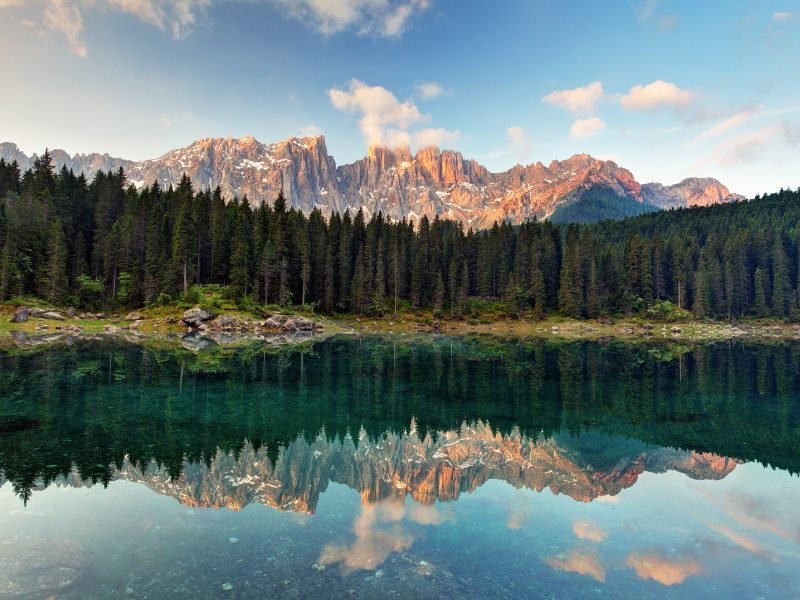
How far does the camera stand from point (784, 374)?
144 feet

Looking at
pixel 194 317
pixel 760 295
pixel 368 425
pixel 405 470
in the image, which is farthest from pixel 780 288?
pixel 194 317

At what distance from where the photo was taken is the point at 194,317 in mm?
77875

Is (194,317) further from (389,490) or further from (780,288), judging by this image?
(780,288)

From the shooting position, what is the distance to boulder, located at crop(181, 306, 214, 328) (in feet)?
255

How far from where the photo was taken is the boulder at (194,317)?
7762 centimetres

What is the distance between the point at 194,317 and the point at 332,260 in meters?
39.9

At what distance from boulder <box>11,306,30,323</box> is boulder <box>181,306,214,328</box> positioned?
21.9 m

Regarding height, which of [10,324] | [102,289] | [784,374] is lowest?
[784,374]

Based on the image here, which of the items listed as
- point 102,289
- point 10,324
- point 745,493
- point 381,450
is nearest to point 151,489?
point 381,450

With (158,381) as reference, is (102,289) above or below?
above

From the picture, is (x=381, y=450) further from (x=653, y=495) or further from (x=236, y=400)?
(x=236, y=400)

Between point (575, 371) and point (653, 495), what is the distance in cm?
3009

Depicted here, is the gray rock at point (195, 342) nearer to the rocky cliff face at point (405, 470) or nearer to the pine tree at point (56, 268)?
the pine tree at point (56, 268)

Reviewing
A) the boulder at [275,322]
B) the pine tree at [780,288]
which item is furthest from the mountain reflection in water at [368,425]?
the pine tree at [780,288]
